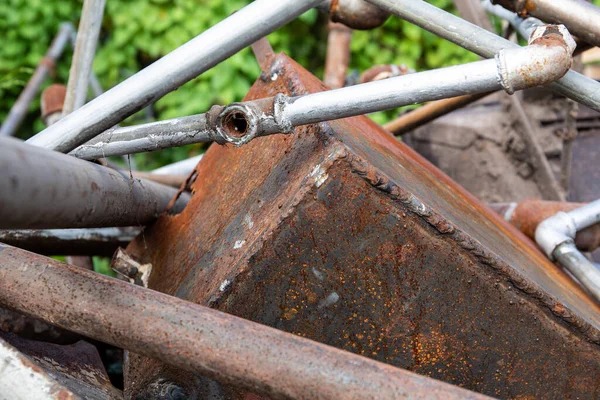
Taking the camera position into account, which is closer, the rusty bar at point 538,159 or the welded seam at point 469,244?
the welded seam at point 469,244

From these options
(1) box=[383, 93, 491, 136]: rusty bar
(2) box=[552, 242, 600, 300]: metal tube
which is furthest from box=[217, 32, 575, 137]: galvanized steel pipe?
(1) box=[383, 93, 491, 136]: rusty bar

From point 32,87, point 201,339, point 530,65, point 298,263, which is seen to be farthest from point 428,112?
point 32,87

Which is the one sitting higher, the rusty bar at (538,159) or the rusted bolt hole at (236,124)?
the rusty bar at (538,159)

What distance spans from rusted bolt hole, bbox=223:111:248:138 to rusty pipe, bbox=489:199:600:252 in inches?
39.9

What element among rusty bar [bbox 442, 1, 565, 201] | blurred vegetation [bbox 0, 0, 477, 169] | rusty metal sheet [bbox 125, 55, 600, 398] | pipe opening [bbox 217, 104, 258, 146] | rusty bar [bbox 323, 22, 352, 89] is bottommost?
rusty metal sheet [bbox 125, 55, 600, 398]

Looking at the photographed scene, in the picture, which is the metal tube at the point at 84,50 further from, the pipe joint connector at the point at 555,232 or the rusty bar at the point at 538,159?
the rusty bar at the point at 538,159

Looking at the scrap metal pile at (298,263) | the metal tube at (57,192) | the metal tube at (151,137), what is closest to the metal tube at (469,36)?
the scrap metal pile at (298,263)

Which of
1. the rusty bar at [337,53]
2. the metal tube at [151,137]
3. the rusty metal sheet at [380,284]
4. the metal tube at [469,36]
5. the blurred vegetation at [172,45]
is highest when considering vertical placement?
the blurred vegetation at [172,45]

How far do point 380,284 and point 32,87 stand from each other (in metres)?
3.42

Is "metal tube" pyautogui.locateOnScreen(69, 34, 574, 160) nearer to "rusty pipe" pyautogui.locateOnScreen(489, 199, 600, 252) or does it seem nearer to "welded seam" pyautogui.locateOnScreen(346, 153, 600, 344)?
"welded seam" pyautogui.locateOnScreen(346, 153, 600, 344)

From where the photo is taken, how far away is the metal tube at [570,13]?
57.3 inches

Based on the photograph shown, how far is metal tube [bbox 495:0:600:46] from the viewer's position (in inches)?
57.3

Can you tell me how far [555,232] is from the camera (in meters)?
1.72

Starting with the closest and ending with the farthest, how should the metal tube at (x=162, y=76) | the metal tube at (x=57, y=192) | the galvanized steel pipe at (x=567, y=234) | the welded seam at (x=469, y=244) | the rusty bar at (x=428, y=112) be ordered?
the metal tube at (x=57, y=192)
the welded seam at (x=469, y=244)
the metal tube at (x=162, y=76)
the galvanized steel pipe at (x=567, y=234)
the rusty bar at (x=428, y=112)
